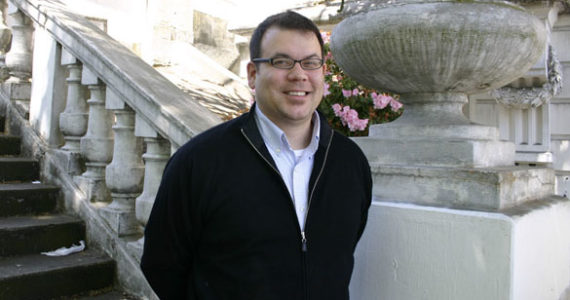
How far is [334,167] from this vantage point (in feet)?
5.69

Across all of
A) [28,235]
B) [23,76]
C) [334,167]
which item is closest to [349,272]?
[334,167]

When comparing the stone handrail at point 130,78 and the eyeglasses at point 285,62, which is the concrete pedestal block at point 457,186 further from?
the stone handrail at point 130,78

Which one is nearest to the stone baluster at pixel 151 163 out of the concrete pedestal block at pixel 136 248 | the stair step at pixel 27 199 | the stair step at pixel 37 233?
the concrete pedestal block at pixel 136 248

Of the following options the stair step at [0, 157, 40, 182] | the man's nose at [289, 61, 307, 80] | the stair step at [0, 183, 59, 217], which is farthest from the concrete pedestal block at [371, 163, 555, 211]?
the stair step at [0, 157, 40, 182]

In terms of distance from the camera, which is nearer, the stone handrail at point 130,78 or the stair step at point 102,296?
the stone handrail at point 130,78

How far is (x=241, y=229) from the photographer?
1521 millimetres

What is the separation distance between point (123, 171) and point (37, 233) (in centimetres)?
73

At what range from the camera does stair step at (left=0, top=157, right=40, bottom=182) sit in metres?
3.78

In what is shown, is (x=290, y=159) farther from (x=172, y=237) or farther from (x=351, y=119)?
(x=351, y=119)

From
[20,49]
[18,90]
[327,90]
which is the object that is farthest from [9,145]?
[327,90]

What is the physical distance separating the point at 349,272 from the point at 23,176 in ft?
10.5

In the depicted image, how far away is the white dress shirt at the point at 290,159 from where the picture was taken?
1.64 meters

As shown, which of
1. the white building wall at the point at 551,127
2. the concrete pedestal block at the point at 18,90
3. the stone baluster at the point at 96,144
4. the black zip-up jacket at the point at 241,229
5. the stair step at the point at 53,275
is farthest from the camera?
the white building wall at the point at 551,127

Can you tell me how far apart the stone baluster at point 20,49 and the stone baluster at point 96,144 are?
133cm
